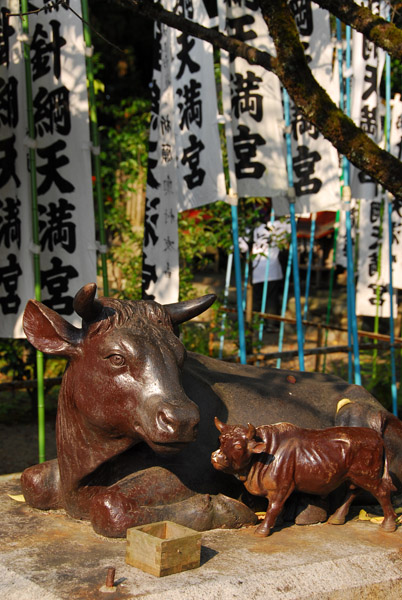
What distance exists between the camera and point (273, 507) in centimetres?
346

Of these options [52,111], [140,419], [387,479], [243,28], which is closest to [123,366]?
[140,419]

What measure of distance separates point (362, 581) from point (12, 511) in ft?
6.18

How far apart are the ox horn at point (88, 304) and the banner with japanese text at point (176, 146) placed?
241 cm

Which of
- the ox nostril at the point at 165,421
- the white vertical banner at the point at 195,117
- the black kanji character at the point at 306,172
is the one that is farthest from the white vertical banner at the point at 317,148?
the ox nostril at the point at 165,421

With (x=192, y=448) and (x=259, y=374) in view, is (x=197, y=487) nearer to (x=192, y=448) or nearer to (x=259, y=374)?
(x=192, y=448)

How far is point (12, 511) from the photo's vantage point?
12.7ft

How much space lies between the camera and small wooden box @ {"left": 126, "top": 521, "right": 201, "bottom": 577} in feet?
9.53

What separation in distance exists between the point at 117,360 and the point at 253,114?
323 centimetres

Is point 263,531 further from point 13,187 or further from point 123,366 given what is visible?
point 13,187

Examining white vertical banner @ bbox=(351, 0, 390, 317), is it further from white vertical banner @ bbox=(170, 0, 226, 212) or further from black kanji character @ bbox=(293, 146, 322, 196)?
white vertical banner @ bbox=(170, 0, 226, 212)

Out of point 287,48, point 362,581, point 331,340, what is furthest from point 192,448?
point 331,340

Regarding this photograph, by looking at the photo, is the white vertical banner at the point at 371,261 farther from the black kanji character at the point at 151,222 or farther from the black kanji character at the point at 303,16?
the black kanji character at the point at 151,222

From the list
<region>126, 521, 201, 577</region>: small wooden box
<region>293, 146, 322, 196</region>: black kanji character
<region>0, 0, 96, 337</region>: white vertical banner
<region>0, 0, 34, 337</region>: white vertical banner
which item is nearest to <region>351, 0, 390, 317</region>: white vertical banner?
<region>293, 146, 322, 196</region>: black kanji character

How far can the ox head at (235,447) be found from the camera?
3324mm
